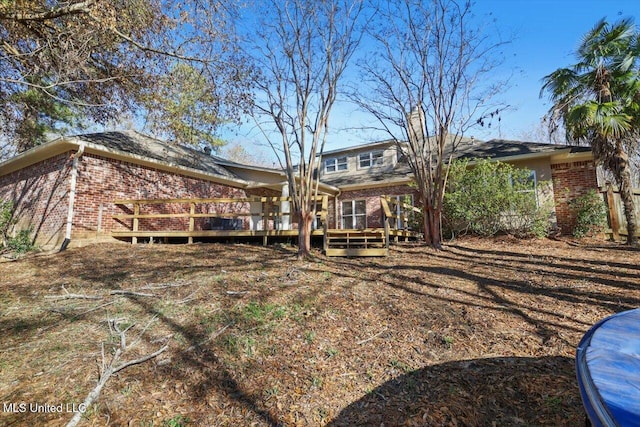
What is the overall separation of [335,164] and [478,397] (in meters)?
15.7

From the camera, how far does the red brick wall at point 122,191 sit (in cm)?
991

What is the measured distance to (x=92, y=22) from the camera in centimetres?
625

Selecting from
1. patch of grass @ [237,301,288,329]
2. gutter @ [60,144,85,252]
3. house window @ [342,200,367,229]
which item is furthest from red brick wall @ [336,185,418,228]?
patch of grass @ [237,301,288,329]

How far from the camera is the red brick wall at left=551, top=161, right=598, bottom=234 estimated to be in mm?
11430

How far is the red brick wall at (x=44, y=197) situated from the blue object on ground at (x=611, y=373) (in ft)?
38.1

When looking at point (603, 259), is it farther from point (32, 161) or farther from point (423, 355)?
point (32, 161)

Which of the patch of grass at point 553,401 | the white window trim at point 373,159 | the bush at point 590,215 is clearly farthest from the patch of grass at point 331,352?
the white window trim at point 373,159

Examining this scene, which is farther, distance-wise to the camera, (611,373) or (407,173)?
(407,173)

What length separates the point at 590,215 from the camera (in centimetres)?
1070

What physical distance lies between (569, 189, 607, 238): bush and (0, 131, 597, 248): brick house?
0.51m

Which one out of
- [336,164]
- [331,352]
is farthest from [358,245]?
[336,164]

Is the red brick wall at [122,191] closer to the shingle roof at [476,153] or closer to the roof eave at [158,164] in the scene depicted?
the roof eave at [158,164]

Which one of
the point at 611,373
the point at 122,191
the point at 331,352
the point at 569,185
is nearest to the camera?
the point at 611,373

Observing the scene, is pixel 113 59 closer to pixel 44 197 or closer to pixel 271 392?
pixel 44 197
